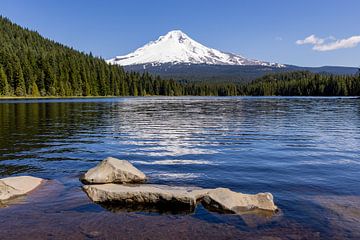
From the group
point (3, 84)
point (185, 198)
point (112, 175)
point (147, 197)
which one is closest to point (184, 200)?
point (185, 198)

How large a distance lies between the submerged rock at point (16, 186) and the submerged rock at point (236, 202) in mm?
6560

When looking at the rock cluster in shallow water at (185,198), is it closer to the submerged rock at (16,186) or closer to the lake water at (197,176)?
the lake water at (197,176)

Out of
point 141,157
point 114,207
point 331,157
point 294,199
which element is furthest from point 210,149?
point 114,207

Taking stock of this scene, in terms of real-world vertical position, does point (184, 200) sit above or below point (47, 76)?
below

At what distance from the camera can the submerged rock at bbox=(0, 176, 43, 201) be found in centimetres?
1204

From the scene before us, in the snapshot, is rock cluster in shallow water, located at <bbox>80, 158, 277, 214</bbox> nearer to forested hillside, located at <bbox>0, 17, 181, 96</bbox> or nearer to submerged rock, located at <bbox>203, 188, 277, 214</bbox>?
submerged rock, located at <bbox>203, 188, 277, 214</bbox>

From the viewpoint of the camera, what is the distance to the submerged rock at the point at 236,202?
35.4 feet

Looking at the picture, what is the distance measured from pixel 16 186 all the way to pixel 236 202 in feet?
25.8

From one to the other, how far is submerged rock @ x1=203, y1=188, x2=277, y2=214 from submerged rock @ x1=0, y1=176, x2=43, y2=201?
6560mm

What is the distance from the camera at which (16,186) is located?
12.6m

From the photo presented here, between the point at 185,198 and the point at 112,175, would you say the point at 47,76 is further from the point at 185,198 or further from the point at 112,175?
the point at 185,198

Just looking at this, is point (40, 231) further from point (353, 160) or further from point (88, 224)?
point (353, 160)

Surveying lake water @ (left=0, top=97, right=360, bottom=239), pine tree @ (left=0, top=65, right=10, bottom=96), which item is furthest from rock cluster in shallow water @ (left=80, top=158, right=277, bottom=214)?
pine tree @ (left=0, top=65, right=10, bottom=96)

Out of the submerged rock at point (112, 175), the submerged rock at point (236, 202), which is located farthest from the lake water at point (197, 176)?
the submerged rock at point (112, 175)
